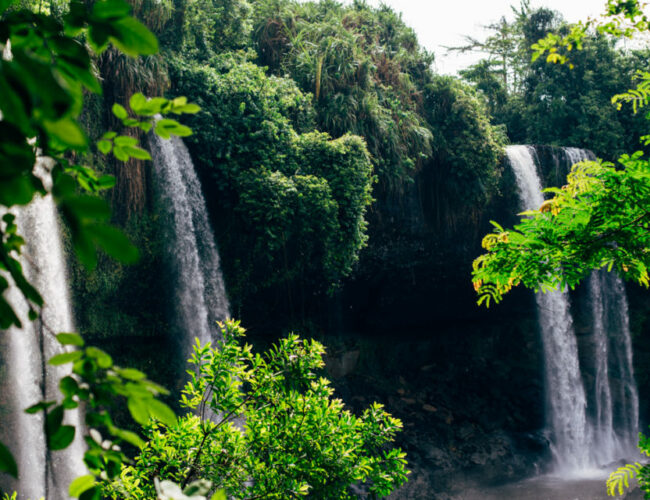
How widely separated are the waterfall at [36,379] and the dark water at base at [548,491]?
7329 millimetres

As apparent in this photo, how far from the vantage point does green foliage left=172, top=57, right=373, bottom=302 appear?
8430 mm

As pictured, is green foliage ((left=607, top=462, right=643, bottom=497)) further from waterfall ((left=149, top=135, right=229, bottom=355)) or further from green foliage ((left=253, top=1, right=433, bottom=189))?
green foliage ((left=253, top=1, right=433, bottom=189))

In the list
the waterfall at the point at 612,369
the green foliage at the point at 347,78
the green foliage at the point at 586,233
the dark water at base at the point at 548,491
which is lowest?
the dark water at base at the point at 548,491

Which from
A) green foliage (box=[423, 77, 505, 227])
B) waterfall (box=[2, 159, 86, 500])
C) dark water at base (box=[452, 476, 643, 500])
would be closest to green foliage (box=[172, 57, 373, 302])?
waterfall (box=[2, 159, 86, 500])

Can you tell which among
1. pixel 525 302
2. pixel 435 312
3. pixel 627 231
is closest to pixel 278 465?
pixel 627 231

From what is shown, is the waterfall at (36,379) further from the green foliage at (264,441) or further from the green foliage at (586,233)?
the green foliage at (586,233)

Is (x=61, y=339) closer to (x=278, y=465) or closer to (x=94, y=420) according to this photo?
(x=94, y=420)

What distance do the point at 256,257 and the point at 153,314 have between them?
2.06m

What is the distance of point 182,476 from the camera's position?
2627mm

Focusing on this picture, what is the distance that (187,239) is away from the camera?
8.26 m

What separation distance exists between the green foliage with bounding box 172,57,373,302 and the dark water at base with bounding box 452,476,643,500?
5.48 metres

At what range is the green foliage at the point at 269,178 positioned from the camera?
27.7ft

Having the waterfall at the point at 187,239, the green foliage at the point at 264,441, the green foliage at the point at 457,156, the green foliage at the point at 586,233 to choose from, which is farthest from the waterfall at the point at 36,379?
the green foliage at the point at 457,156

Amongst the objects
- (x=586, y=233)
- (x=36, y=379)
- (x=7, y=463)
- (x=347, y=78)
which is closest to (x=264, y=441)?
(x=586, y=233)
